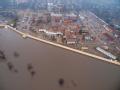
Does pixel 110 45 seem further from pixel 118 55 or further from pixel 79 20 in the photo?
pixel 79 20

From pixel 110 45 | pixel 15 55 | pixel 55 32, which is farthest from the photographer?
pixel 55 32

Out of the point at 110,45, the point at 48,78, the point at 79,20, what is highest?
the point at 79,20

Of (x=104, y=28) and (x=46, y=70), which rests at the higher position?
(x=104, y=28)

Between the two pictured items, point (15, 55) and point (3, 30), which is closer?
point (15, 55)

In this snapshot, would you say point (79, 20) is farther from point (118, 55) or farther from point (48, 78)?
point (48, 78)

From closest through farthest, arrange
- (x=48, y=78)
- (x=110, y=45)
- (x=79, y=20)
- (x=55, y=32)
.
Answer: (x=48, y=78) → (x=110, y=45) → (x=55, y=32) → (x=79, y=20)

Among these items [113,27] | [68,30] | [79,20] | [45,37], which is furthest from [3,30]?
[113,27]

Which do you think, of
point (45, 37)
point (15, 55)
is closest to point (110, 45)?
point (45, 37)
